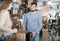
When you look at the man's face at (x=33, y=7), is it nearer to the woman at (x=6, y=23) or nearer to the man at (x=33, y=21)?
the man at (x=33, y=21)

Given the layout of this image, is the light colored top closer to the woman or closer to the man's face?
the woman

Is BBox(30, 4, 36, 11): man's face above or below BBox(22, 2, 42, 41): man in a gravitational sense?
above

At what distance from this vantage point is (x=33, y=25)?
1.96 m

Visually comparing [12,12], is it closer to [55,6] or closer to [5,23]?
[5,23]

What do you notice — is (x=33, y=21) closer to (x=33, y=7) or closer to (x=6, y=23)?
(x=33, y=7)

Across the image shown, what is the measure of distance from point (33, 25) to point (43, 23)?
10 cm

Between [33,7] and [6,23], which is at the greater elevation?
[33,7]

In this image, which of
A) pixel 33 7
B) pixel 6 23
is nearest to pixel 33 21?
pixel 33 7

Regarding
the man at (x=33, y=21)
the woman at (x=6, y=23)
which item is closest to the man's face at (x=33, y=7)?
the man at (x=33, y=21)

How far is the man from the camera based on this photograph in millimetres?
1955

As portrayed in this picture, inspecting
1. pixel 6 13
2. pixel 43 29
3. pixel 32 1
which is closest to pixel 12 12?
pixel 6 13

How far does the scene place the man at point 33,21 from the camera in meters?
1.96

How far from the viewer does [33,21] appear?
1.96m

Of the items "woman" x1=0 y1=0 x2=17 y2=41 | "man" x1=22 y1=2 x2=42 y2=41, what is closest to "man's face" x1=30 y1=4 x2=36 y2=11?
Result: "man" x1=22 y1=2 x2=42 y2=41
